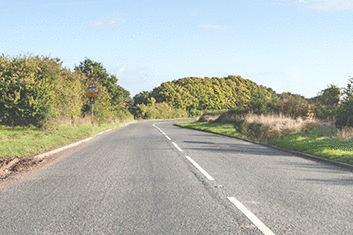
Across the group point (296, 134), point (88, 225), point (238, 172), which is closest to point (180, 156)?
point (238, 172)

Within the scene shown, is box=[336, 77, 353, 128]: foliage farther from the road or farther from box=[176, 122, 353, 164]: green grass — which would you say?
the road

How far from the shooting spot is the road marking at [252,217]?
3.54 metres

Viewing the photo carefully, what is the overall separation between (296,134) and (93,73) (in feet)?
91.3

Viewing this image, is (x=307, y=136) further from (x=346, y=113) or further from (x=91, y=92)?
(x=91, y=92)

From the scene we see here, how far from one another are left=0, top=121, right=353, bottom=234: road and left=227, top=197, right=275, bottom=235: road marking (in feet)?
0.04

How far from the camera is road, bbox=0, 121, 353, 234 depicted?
3.70 m

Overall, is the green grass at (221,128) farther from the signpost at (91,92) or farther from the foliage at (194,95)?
the foliage at (194,95)

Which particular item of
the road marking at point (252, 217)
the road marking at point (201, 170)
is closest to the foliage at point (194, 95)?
the road marking at point (201, 170)

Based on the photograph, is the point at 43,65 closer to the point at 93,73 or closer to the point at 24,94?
the point at 24,94

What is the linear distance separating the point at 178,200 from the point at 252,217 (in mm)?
1317

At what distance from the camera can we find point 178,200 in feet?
15.8

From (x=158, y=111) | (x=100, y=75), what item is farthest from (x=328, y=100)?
(x=158, y=111)

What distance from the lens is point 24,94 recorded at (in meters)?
16.4

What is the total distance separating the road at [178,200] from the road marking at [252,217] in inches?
0.5
